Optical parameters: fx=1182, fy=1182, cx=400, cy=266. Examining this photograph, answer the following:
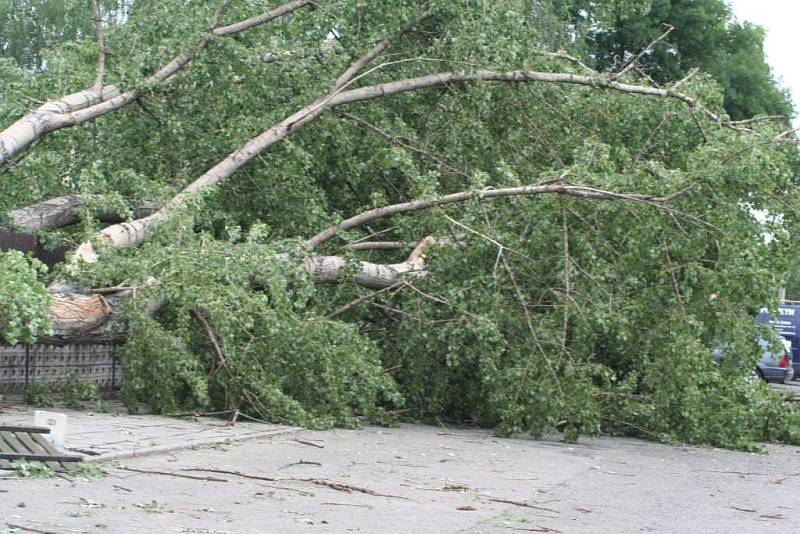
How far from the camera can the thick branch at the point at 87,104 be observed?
37.9ft

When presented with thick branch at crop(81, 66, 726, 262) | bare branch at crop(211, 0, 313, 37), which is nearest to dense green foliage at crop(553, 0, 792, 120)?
thick branch at crop(81, 66, 726, 262)

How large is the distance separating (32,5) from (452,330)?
1559 inches

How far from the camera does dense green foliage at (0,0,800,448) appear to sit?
1084 centimetres

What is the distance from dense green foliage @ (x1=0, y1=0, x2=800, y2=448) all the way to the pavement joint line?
1.55 ft

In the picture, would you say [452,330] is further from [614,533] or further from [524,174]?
[614,533]

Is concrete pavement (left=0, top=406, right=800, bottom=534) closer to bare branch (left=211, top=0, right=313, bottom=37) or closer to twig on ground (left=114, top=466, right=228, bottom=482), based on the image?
twig on ground (left=114, top=466, right=228, bottom=482)

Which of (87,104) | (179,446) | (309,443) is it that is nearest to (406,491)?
(179,446)

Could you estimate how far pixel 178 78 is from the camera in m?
13.0

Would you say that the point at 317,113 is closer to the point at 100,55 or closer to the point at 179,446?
the point at 100,55

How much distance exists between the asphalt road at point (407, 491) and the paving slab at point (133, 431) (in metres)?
0.18

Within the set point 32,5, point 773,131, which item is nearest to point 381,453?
point 773,131

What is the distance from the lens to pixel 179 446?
8.82 m

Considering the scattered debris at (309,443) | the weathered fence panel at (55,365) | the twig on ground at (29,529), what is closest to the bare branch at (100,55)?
the weathered fence panel at (55,365)

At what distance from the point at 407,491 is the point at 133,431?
2792 mm
